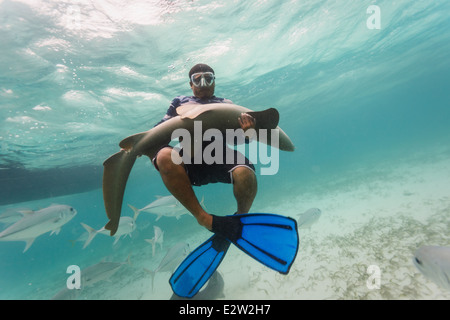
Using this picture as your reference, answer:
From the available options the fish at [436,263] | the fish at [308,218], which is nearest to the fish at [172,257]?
the fish at [308,218]

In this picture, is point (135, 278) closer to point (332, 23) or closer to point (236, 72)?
point (236, 72)

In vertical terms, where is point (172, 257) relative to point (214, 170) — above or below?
below

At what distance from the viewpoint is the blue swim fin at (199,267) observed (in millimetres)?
3119

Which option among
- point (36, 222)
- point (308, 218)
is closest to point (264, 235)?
point (308, 218)

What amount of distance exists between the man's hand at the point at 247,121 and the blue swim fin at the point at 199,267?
5.54 feet

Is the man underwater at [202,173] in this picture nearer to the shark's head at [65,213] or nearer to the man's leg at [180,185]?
the man's leg at [180,185]

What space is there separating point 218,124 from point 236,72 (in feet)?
47.2

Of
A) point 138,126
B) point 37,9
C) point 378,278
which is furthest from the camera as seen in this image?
point 138,126

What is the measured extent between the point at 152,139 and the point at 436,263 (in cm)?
413

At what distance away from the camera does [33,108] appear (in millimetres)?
11906

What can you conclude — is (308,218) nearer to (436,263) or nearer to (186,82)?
(436,263)

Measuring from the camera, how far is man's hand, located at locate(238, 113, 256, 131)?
2.88 m

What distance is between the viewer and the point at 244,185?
294 centimetres
